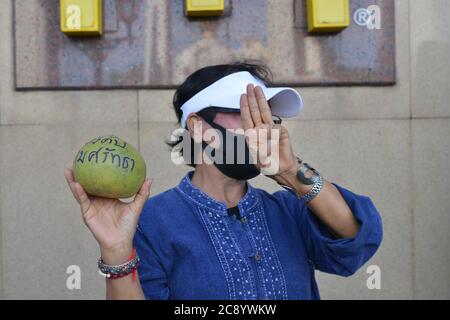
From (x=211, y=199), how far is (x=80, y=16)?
271 centimetres

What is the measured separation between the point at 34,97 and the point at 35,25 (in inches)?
22.3

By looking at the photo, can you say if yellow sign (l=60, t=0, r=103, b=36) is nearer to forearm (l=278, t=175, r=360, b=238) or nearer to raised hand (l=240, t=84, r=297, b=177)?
raised hand (l=240, t=84, r=297, b=177)

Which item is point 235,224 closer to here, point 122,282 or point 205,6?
Result: point 122,282

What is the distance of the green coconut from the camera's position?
2.01 meters

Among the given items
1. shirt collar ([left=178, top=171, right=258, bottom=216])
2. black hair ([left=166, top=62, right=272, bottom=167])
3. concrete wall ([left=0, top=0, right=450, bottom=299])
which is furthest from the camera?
concrete wall ([left=0, top=0, right=450, bottom=299])

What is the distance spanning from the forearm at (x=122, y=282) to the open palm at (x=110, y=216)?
2 cm

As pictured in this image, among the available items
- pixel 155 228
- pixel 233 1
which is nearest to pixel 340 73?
pixel 233 1

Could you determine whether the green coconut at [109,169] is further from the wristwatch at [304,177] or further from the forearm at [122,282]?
the wristwatch at [304,177]

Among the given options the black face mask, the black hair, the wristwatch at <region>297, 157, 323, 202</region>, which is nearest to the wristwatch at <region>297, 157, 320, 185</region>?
the wristwatch at <region>297, 157, 323, 202</region>

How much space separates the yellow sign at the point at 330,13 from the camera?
14.4 feet

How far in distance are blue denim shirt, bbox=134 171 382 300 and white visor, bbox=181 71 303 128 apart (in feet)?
1.09

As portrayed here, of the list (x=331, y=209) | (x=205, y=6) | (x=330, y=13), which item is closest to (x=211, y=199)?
(x=331, y=209)

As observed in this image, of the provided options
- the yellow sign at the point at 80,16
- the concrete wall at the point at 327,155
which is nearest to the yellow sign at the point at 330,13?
the concrete wall at the point at 327,155

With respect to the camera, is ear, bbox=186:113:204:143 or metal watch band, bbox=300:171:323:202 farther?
ear, bbox=186:113:204:143
